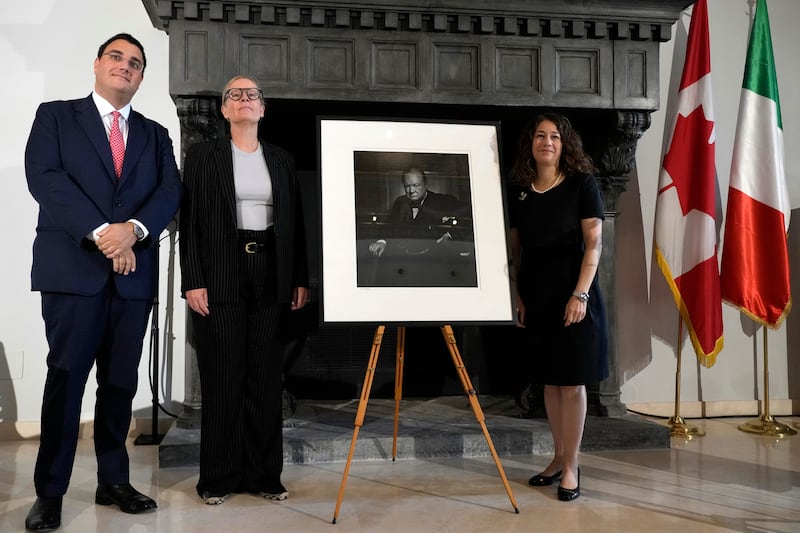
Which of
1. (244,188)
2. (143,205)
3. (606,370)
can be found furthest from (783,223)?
(143,205)

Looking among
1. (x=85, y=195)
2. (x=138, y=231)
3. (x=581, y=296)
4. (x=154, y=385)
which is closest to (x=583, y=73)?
(x=581, y=296)

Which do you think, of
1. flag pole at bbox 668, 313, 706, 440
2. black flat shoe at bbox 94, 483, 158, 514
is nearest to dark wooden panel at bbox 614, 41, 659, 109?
flag pole at bbox 668, 313, 706, 440

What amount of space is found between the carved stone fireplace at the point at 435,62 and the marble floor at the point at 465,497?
566 mm

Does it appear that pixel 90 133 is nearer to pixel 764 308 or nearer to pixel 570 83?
pixel 570 83

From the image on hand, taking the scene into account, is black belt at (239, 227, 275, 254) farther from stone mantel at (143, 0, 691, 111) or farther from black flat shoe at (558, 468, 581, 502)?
black flat shoe at (558, 468, 581, 502)

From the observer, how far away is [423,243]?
245 cm

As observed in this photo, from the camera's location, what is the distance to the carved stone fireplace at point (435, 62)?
314 cm

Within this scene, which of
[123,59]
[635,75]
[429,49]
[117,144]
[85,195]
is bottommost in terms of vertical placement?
[85,195]

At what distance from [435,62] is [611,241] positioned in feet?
4.32

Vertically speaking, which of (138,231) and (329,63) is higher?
(329,63)

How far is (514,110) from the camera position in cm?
345

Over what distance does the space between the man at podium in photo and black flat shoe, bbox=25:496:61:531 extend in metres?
1.28

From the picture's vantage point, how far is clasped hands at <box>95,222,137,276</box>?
7.34 feet

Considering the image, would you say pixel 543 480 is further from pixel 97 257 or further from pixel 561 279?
pixel 97 257
